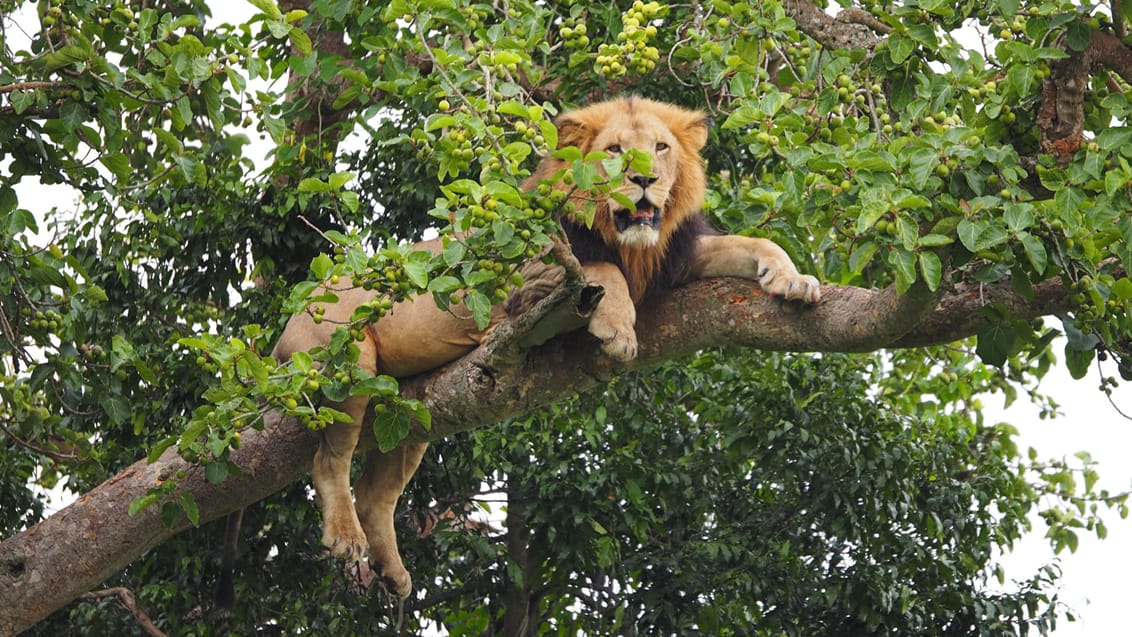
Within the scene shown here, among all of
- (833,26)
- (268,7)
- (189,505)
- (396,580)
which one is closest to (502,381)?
(189,505)

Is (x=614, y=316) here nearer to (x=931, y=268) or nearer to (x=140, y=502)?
(x=931, y=268)

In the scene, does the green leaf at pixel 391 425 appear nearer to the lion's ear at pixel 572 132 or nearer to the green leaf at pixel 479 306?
the green leaf at pixel 479 306

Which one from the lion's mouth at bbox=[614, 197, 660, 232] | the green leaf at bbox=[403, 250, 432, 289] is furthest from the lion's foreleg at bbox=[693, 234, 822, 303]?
the green leaf at bbox=[403, 250, 432, 289]

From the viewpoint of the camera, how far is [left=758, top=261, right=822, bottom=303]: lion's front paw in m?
4.59

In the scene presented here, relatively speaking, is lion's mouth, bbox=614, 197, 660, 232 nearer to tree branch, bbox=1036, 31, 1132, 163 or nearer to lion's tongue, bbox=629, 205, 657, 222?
lion's tongue, bbox=629, 205, 657, 222

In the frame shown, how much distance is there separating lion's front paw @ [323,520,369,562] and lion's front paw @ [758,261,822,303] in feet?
5.97

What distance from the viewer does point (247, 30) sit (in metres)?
5.10

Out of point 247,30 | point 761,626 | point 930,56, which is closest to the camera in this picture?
point 930,56

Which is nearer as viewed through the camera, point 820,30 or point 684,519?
point 820,30

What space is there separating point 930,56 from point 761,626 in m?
3.14

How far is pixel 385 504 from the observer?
588 cm

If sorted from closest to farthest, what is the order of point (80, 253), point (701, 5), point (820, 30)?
point (820, 30)
point (701, 5)
point (80, 253)

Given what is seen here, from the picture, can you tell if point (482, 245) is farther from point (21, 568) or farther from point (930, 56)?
point (21, 568)

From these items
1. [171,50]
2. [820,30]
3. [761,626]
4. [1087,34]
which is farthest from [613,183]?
[761,626]
